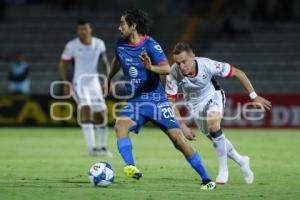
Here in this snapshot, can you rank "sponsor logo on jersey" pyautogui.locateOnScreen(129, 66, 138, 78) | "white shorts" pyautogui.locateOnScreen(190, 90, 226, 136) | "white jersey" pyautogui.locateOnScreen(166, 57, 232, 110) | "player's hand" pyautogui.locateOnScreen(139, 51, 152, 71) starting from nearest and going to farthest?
"player's hand" pyautogui.locateOnScreen(139, 51, 152, 71) → "sponsor logo on jersey" pyautogui.locateOnScreen(129, 66, 138, 78) → "white jersey" pyautogui.locateOnScreen(166, 57, 232, 110) → "white shorts" pyautogui.locateOnScreen(190, 90, 226, 136)

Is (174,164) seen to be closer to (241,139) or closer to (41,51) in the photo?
(241,139)

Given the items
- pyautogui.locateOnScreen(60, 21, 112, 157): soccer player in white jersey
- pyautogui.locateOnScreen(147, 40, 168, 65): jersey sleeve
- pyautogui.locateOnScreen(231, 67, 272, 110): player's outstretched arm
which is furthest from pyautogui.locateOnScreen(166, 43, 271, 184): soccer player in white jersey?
pyautogui.locateOnScreen(60, 21, 112, 157): soccer player in white jersey

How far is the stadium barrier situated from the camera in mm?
23062

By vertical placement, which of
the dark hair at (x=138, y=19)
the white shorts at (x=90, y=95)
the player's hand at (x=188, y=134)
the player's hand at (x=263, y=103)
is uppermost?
Result: the dark hair at (x=138, y=19)

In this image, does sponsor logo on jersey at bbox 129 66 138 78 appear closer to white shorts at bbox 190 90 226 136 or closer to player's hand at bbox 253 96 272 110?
white shorts at bbox 190 90 226 136

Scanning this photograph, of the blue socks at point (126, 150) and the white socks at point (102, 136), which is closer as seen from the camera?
the blue socks at point (126, 150)

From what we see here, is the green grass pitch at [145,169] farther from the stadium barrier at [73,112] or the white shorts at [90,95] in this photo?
the stadium barrier at [73,112]

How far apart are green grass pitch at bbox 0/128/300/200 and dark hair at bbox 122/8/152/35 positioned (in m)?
1.92

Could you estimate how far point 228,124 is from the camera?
23.4 meters

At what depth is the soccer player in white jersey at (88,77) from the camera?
15820 millimetres

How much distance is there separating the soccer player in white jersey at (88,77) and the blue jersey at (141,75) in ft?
17.1

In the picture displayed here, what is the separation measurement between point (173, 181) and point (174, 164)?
2658 mm

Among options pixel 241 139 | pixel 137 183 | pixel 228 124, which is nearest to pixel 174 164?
pixel 137 183

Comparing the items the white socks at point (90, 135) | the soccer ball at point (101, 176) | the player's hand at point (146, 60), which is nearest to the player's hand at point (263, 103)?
the player's hand at point (146, 60)
